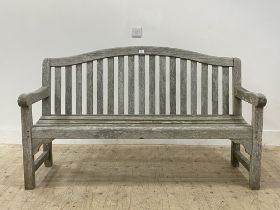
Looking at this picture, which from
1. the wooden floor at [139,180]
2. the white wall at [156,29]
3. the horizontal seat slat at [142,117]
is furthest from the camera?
the white wall at [156,29]

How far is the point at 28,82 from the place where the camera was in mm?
3473

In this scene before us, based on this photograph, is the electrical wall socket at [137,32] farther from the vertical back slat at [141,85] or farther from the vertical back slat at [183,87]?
the vertical back slat at [183,87]

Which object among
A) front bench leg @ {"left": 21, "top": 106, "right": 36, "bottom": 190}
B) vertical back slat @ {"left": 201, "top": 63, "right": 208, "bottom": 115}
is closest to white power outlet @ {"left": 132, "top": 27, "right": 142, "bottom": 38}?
vertical back slat @ {"left": 201, "top": 63, "right": 208, "bottom": 115}

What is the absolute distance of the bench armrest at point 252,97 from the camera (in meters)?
2.27

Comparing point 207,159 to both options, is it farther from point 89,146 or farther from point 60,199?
point 60,199

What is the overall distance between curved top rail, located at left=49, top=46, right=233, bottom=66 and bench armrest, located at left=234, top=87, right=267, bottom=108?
234mm

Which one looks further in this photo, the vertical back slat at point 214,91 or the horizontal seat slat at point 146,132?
the vertical back slat at point 214,91

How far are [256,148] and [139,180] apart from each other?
0.80 m

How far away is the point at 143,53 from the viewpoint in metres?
2.81

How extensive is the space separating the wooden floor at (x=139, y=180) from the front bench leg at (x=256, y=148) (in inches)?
2.7

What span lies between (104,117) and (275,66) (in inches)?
67.0

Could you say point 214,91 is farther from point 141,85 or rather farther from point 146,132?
point 146,132

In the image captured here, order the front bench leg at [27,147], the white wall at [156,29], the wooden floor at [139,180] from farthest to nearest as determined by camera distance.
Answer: the white wall at [156,29]
the front bench leg at [27,147]
the wooden floor at [139,180]

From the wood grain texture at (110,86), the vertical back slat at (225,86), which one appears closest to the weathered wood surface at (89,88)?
the wood grain texture at (110,86)
